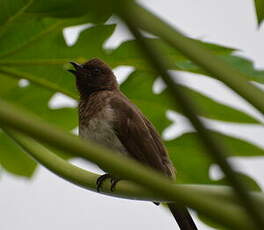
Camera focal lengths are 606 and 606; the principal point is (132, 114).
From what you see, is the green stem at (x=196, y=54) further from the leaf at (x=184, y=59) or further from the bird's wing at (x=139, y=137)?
the bird's wing at (x=139, y=137)

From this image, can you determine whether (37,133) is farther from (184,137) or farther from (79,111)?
(79,111)

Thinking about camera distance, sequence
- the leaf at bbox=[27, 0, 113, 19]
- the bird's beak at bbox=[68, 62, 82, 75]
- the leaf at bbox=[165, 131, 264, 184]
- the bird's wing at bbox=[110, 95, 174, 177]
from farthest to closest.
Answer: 1. the bird's beak at bbox=[68, 62, 82, 75]
2. the bird's wing at bbox=[110, 95, 174, 177]
3. the leaf at bbox=[165, 131, 264, 184]
4. the leaf at bbox=[27, 0, 113, 19]

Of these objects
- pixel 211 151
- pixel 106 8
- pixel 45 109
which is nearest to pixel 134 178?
pixel 211 151

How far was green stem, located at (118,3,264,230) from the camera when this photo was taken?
0.54m

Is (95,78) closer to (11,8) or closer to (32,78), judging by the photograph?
(32,78)

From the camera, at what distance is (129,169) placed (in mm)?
646

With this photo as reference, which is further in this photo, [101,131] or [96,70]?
[96,70]

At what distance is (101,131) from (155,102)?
0.32m

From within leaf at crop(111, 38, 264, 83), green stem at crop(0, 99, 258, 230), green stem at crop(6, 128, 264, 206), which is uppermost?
green stem at crop(0, 99, 258, 230)

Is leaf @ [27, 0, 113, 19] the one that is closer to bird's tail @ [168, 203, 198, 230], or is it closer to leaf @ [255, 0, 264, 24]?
leaf @ [255, 0, 264, 24]

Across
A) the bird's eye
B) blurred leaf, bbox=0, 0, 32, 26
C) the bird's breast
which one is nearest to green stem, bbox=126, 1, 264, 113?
blurred leaf, bbox=0, 0, 32, 26

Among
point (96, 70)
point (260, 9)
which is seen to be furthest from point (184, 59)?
point (96, 70)

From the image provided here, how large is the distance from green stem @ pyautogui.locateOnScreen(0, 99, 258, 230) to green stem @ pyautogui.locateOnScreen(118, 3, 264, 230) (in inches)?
1.3

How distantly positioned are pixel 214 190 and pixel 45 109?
2.16 meters
